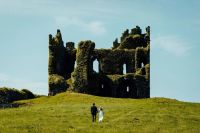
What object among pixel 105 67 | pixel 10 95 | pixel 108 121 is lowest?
pixel 108 121

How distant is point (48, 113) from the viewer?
68375 millimetres

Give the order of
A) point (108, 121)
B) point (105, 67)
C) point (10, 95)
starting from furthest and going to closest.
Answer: point (105, 67) → point (10, 95) → point (108, 121)

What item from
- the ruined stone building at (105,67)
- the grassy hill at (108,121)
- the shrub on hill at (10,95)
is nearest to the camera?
the grassy hill at (108,121)

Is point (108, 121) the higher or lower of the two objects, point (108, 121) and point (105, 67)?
the lower

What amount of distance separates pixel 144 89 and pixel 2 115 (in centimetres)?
6054

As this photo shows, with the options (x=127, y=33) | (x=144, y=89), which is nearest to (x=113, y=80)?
(x=144, y=89)

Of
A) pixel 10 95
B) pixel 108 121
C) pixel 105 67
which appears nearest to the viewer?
pixel 108 121

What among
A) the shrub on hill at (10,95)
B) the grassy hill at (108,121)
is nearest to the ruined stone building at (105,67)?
the shrub on hill at (10,95)

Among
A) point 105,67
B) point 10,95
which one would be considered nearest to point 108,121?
point 10,95

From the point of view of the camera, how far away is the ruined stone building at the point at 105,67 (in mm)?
117269

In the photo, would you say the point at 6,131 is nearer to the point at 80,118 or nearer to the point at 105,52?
the point at 80,118

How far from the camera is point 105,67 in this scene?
130 metres

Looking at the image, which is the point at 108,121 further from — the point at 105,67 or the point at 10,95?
the point at 105,67

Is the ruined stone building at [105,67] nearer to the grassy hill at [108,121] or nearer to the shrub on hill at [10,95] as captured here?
the shrub on hill at [10,95]
